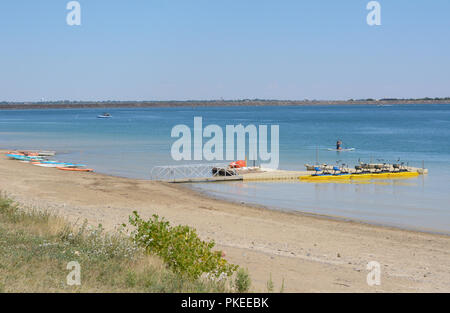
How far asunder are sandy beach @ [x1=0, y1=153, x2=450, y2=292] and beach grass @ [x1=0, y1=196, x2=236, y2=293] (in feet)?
6.66

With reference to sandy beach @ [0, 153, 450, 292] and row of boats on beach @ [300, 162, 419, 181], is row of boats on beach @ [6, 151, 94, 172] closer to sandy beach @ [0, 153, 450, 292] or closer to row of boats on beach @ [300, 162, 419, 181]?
sandy beach @ [0, 153, 450, 292]

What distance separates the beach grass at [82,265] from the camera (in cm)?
773

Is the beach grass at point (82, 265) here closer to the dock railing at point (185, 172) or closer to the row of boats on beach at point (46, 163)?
the dock railing at point (185, 172)

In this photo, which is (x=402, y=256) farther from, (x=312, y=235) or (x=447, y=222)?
(x=447, y=222)

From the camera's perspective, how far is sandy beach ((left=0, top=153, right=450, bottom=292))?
1220 centimetres

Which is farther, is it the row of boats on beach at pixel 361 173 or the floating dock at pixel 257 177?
the row of boats on beach at pixel 361 173

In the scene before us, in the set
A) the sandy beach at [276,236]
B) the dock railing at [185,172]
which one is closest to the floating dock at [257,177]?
the dock railing at [185,172]

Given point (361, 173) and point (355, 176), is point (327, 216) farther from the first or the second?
point (361, 173)

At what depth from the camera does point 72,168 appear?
3781 centimetres

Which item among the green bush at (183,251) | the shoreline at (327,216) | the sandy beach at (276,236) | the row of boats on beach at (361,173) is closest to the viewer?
the green bush at (183,251)

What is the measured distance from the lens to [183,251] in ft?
31.6

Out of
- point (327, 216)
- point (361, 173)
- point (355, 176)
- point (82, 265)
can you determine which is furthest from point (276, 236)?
point (361, 173)

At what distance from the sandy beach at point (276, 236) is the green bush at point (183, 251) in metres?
0.89
